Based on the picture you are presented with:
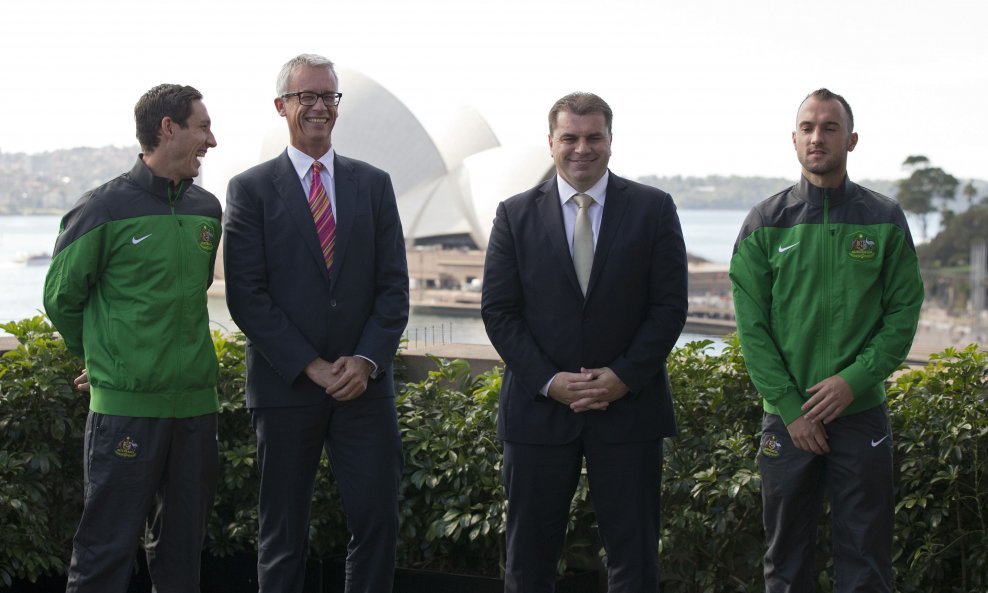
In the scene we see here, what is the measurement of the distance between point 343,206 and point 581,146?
655 millimetres

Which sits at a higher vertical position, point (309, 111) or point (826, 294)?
point (309, 111)

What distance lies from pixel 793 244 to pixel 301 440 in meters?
1.37

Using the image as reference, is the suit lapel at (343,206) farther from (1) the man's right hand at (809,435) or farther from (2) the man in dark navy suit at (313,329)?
(1) the man's right hand at (809,435)

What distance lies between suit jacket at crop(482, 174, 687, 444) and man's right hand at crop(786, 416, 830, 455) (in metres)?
0.31

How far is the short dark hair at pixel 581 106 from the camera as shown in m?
2.65

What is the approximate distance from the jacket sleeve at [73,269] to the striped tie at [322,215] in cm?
54

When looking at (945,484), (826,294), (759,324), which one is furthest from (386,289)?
(945,484)

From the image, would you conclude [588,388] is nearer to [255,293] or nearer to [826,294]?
[826,294]

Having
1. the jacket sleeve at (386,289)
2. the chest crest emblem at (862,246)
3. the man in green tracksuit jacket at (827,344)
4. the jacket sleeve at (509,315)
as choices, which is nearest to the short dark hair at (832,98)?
the man in green tracksuit jacket at (827,344)

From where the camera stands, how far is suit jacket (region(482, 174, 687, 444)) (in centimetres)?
266

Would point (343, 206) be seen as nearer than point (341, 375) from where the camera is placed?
No

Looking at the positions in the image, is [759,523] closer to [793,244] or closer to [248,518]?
[793,244]

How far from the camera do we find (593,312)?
2670 millimetres

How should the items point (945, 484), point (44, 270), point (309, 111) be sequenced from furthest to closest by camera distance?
point (44, 270), point (945, 484), point (309, 111)
